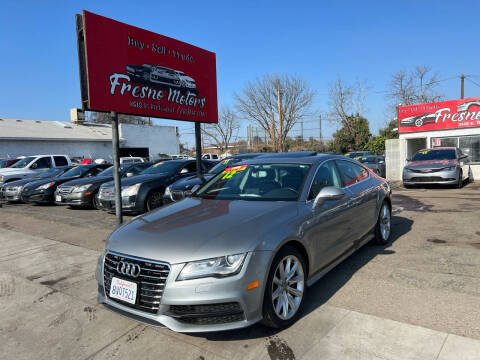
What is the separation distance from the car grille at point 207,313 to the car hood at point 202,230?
1.16 feet

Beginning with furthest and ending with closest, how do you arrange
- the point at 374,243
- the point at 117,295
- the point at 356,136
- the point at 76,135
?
the point at 356,136 → the point at 76,135 → the point at 374,243 → the point at 117,295

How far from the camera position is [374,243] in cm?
531

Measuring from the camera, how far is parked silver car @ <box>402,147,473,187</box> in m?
11.8

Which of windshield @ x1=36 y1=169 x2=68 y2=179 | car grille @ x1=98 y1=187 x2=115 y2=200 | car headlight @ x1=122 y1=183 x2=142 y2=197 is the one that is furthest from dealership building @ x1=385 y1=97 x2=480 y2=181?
windshield @ x1=36 y1=169 x2=68 y2=179

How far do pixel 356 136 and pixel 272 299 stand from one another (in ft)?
121

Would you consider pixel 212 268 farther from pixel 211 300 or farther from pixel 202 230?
pixel 202 230

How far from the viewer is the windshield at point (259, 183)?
372 cm

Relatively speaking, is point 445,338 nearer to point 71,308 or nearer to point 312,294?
point 312,294

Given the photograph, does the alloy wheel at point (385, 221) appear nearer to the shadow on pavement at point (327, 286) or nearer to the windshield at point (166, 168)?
the shadow on pavement at point (327, 286)

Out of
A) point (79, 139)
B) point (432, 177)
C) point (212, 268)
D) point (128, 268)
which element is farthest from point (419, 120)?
point (79, 139)

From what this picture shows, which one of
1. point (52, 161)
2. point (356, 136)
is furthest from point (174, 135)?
point (52, 161)

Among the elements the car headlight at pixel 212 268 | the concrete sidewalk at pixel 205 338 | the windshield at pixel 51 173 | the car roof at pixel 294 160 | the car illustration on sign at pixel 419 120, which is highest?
the car illustration on sign at pixel 419 120

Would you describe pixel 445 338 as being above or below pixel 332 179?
below

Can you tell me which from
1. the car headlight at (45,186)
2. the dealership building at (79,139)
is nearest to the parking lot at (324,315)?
the car headlight at (45,186)
